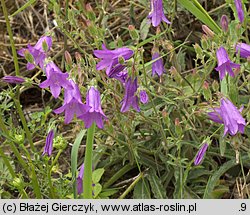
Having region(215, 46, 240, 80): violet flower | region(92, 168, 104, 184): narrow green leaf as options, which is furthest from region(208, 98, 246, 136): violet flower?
region(92, 168, 104, 184): narrow green leaf

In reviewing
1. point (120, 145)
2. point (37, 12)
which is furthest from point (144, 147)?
point (37, 12)

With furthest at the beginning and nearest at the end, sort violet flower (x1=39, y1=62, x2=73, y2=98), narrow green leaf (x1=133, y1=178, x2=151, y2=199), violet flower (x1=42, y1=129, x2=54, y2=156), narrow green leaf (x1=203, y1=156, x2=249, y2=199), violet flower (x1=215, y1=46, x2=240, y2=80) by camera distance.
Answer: narrow green leaf (x1=133, y1=178, x2=151, y2=199) → narrow green leaf (x1=203, y1=156, x2=249, y2=199) → violet flower (x1=42, y1=129, x2=54, y2=156) → violet flower (x1=39, y1=62, x2=73, y2=98) → violet flower (x1=215, y1=46, x2=240, y2=80)

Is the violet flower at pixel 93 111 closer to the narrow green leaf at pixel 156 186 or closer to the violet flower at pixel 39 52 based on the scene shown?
the violet flower at pixel 39 52

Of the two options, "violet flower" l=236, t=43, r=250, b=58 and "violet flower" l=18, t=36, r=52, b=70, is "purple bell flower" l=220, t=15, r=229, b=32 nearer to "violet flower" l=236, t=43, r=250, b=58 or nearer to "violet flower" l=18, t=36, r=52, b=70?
"violet flower" l=236, t=43, r=250, b=58

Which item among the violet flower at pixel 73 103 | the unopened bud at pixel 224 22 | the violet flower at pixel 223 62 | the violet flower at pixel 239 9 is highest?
the violet flower at pixel 239 9

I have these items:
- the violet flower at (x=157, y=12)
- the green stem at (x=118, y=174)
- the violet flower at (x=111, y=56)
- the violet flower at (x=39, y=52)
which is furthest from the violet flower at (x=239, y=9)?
the green stem at (x=118, y=174)
